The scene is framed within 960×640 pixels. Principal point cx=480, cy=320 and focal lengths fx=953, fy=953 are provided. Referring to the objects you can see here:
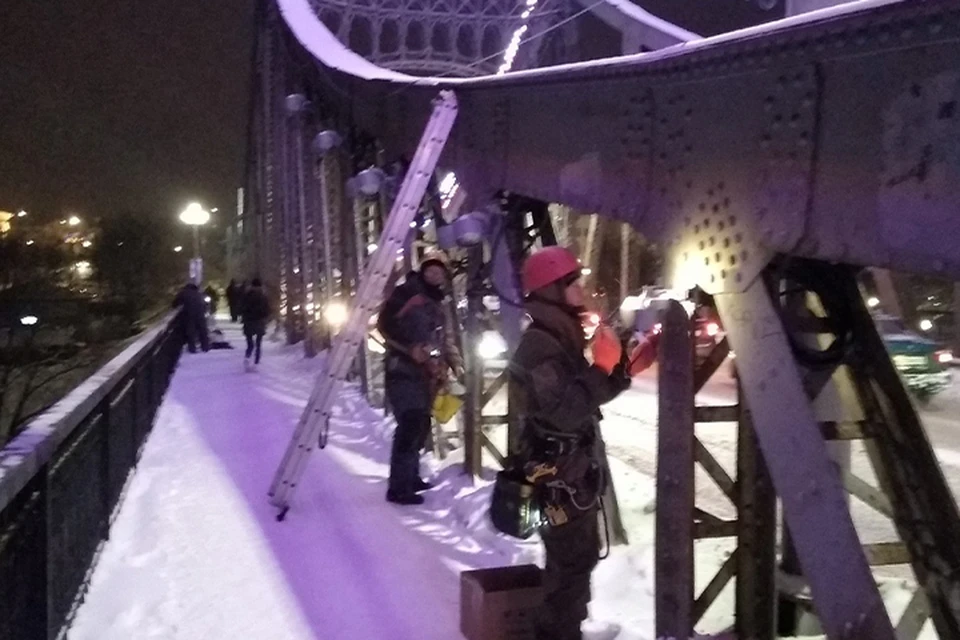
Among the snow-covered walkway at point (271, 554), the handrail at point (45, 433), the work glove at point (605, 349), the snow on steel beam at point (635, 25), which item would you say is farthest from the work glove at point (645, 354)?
the snow on steel beam at point (635, 25)

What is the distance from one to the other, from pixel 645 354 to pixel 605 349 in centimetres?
36

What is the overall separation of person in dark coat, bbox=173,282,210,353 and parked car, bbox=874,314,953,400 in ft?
48.0

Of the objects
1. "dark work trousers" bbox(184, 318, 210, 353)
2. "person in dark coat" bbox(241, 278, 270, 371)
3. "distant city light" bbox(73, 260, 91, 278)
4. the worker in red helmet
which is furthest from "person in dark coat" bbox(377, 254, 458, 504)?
"distant city light" bbox(73, 260, 91, 278)

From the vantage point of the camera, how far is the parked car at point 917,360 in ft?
50.1

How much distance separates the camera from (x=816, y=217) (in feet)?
10.2

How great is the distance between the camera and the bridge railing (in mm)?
3676

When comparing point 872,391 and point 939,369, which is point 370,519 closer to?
point 872,391

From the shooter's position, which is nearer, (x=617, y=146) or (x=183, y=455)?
(x=617, y=146)

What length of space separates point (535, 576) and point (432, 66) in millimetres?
23911

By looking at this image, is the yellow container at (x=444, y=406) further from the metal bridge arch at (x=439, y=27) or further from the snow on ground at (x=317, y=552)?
the metal bridge arch at (x=439, y=27)

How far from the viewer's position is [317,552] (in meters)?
6.36

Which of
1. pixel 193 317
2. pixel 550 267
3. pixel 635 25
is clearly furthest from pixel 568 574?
pixel 193 317

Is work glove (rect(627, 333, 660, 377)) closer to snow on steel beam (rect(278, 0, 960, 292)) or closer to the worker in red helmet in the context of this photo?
the worker in red helmet

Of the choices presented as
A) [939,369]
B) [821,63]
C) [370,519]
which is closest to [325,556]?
[370,519]
